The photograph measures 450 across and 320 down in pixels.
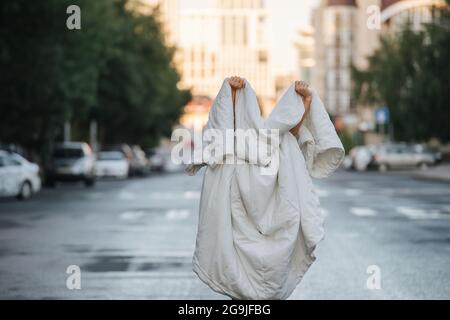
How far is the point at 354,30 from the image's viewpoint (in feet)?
512

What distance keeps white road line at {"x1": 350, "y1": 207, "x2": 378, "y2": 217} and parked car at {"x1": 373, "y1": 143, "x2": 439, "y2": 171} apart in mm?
37097

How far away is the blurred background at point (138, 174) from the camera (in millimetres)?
11758

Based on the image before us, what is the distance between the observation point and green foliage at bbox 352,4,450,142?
52.1m

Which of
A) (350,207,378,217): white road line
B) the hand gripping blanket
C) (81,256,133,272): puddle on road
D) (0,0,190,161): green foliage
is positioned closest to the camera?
the hand gripping blanket

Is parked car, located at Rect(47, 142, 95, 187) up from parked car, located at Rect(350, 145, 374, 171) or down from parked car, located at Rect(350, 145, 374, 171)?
up

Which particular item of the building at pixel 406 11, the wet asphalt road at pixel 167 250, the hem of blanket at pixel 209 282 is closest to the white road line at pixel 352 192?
the wet asphalt road at pixel 167 250

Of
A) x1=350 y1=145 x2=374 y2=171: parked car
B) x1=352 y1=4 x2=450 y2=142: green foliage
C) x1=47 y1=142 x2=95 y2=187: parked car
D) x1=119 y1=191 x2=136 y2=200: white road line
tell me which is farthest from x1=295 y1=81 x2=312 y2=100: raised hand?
x1=350 y1=145 x2=374 y2=171: parked car

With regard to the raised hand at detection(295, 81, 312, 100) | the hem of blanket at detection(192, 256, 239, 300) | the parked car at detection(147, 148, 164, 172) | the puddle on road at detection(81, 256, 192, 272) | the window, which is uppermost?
the raised hand at detection(295, 81, 312, 100)

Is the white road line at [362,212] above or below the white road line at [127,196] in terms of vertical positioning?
above

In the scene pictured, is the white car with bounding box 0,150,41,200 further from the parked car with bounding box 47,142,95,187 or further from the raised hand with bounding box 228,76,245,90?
the raised hand with bounding box 228,76,245,90

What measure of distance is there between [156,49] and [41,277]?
53855 mm

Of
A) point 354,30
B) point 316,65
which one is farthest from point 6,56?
point 316,65

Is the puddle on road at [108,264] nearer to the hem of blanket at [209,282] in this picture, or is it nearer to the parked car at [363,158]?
the hem of blanket at [209,282]

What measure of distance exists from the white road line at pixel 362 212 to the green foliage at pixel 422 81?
27.0 meters
